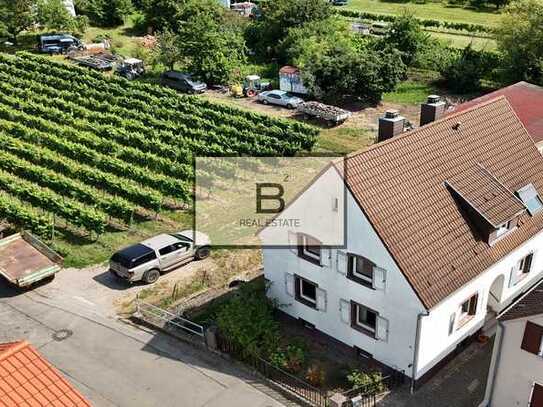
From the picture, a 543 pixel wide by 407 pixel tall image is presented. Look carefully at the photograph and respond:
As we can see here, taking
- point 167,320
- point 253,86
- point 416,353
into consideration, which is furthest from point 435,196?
point 253,86

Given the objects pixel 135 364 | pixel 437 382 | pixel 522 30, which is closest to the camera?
pixel 437 382

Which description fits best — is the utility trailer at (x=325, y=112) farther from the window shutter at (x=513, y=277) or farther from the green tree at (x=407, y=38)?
the window shutter at (x=513, y=277)

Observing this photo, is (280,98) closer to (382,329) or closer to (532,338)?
(382,329)

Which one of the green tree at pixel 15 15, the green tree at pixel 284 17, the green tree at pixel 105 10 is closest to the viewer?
the green tree at pixel 284 17

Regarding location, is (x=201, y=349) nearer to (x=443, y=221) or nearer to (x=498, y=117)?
(x=443, y=221)

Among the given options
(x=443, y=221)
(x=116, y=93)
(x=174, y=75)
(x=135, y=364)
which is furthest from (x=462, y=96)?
(x=135, y=364)

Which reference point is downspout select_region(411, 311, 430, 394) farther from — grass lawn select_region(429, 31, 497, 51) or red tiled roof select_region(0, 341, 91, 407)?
grass lawn select_region(429, 31, 497, 51)

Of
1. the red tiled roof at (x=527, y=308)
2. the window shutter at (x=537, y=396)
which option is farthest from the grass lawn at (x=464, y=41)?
the window shutter at (x=537, y=396)
